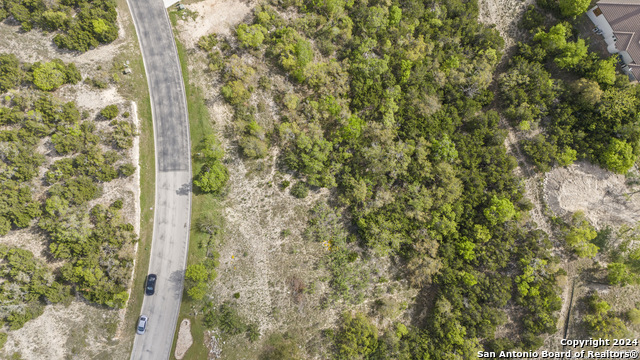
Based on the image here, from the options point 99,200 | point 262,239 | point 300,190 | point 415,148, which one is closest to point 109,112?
point 99,200

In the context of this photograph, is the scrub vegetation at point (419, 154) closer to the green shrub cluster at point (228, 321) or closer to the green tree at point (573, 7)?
the green tree at point (573, 7)

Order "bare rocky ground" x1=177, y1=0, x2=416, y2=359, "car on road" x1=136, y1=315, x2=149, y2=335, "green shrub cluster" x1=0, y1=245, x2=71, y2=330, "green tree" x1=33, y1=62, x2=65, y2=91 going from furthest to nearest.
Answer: "bare rocky ground" x1=177, y1=0, x2=416, y2=359, "car on road" x1=136, y1=315, x2=149, y2=335, "green tree" x1=33, y1=62, x2=65, y2=91, "green shrub cluster" x1=0, y1=245, x2=71, y2=330

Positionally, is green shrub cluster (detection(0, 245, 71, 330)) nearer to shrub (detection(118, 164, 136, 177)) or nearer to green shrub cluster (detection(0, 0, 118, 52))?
shrub (detection(118, 164, 136, 177))

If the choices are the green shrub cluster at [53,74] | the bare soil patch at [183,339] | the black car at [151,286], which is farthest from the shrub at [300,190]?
the green shrub cluster at [53,74]

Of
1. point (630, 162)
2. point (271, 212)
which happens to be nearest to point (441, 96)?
point (630, 162)

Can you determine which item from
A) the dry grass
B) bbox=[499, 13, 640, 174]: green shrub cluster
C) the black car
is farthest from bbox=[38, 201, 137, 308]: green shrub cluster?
bbox=[499, 13, 640, 174]: green shrub cluster

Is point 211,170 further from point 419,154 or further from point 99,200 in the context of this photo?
point 419,154
